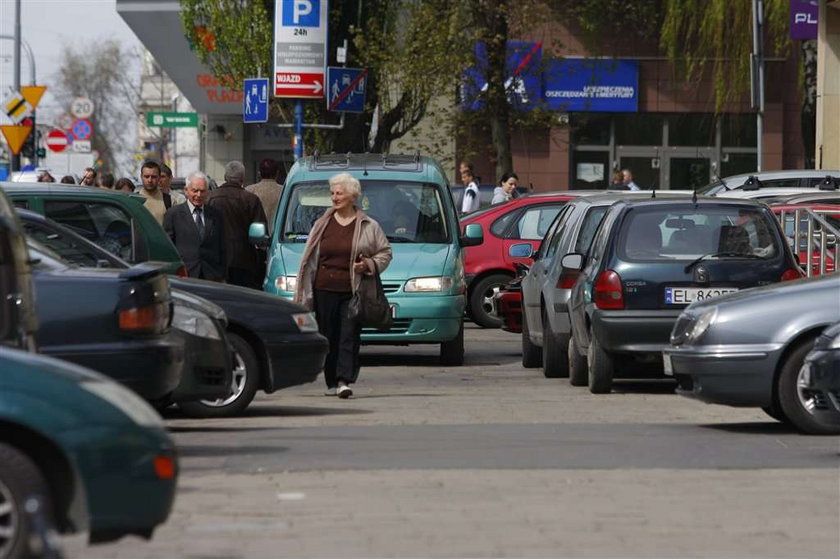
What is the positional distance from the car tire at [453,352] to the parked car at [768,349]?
6102 mm

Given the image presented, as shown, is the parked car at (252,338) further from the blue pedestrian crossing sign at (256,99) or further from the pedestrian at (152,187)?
the blue pedestrian crossing sign at (256,99)

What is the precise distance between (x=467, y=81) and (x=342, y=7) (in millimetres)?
3143

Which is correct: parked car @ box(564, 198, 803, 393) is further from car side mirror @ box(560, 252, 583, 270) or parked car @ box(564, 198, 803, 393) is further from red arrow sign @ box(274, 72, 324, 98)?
red arrow sign @ box(274, 72, 324, 98)

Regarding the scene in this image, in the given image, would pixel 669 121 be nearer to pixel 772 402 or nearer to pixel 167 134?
pixel 772 402

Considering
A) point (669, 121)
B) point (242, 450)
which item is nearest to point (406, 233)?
point (242, 450)

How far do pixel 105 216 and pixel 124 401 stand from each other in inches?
298

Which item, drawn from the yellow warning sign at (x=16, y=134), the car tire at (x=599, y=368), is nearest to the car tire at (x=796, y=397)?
the car tire at (x=599, y=368)

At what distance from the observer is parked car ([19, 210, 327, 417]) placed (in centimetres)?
1212

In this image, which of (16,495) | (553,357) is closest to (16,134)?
(553,357)

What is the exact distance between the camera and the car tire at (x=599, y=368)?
13984 mm

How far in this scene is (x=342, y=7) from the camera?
3488 centimetres

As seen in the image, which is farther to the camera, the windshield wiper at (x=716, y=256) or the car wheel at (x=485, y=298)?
the car wheel at (x=485, y=298)

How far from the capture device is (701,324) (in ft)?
37.7

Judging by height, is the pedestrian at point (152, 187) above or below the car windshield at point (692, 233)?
above
